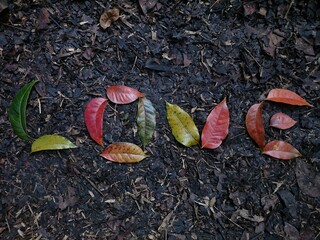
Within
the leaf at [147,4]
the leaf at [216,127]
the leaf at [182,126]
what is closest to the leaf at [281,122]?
the leaf at [216,127]

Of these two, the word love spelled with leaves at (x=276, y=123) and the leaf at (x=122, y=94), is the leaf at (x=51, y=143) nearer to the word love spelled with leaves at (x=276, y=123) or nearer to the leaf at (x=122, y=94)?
the leaf at (x=122, y=94)

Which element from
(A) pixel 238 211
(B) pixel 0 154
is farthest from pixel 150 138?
(B) pixel 0 154

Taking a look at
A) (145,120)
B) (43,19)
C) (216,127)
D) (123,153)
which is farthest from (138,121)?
(43,19)

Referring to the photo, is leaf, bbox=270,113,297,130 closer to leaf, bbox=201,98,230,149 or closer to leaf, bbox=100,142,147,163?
leaf, bbox=201,98,230,149

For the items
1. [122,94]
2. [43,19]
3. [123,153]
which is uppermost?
[43,19]

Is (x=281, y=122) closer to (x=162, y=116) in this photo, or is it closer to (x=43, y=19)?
(x=162, y=116)
